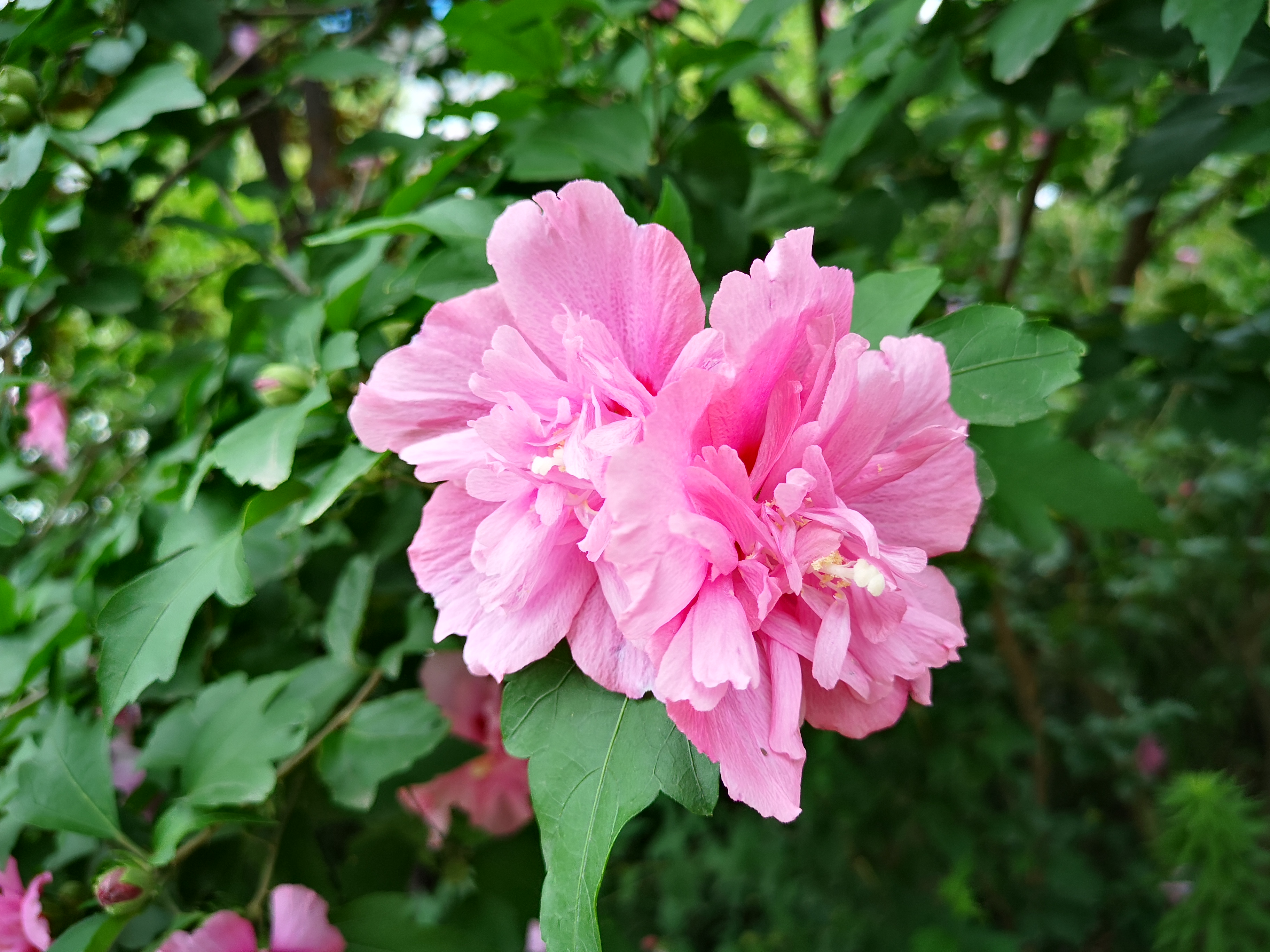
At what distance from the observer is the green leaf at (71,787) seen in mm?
760

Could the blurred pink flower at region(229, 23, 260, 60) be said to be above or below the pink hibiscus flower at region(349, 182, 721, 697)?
below

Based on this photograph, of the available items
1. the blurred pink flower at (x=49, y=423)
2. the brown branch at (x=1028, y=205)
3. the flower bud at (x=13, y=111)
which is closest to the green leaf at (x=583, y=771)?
the flower bud at (x=13, y=111)

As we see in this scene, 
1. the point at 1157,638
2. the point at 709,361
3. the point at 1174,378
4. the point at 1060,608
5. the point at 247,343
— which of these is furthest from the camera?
the point at 1157,638

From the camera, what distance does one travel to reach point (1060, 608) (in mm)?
1957

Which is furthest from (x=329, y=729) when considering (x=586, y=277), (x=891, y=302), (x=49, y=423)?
(x=49, y=423)

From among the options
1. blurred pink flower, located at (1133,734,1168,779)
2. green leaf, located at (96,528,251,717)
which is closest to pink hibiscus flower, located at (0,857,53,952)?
green leaf, located at (96,528,251,717)

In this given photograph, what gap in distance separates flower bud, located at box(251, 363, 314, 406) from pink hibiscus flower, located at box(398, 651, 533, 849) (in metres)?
0.31

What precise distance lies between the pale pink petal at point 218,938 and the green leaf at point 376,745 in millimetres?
123

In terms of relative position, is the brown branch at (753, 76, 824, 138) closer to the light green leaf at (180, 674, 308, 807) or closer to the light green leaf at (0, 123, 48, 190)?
the light green leaf at (0, 123, 48, 190)

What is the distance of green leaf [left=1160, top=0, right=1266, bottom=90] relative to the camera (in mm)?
650

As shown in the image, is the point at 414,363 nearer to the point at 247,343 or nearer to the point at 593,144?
the point at 593,144

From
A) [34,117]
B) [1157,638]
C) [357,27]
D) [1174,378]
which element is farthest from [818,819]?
[357,27]

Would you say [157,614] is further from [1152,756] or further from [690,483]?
[1152,756]

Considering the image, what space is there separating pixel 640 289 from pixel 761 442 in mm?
125
